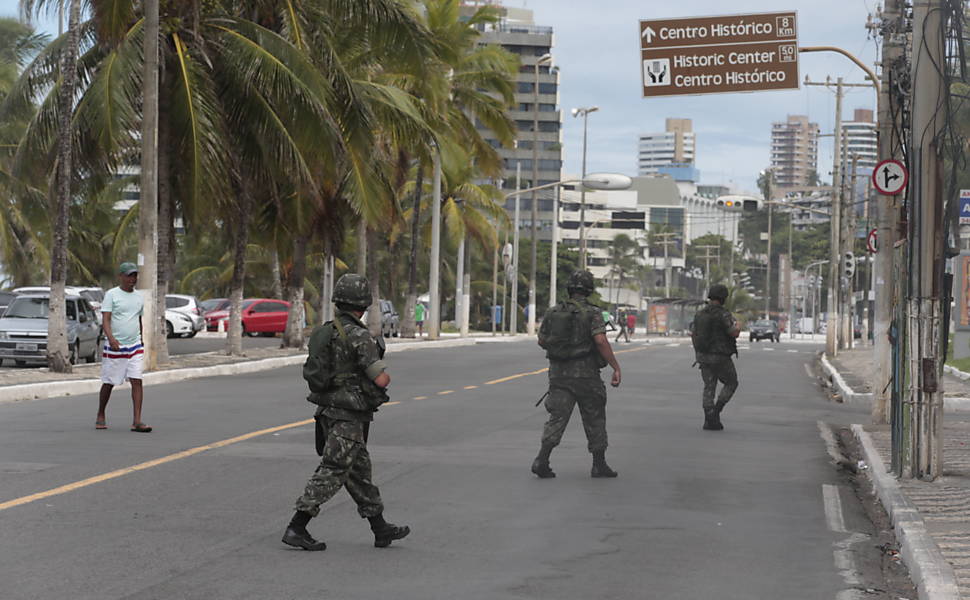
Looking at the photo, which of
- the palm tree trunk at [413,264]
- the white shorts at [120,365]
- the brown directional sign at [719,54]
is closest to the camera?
the white shorts at [120,365]

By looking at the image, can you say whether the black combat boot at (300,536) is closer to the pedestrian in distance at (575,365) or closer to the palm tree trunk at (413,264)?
the pedestrian in distance at (575,365)

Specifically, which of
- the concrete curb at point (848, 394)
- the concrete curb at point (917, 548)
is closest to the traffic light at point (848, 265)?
the concrete curb at point (848, 394)

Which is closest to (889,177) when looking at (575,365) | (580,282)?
(580,282)

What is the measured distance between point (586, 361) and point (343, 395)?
4168mm

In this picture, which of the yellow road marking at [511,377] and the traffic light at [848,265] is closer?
the yellow road marking at [511,377]

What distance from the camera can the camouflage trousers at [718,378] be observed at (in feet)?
54.3

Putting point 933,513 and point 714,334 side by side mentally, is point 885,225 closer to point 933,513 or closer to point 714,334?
point 714,334

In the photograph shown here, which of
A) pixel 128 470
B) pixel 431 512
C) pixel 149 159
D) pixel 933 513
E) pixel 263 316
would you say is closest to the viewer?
pixel 431 512

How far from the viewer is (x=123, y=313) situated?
541 inches

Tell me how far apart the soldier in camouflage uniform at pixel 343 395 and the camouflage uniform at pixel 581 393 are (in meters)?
3.84

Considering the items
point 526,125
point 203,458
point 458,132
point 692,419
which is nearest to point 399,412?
point 692,419

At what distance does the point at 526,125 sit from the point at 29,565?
471 ft

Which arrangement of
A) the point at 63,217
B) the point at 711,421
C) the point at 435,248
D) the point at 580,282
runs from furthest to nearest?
the point at 435,248, the point at 63,217, the point at 711,421, the point at 580,282

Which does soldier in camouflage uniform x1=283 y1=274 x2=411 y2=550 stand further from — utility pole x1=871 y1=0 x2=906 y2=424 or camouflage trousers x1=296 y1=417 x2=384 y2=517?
utility pole x1=871 y1=0 x2=906 y2=424
